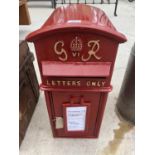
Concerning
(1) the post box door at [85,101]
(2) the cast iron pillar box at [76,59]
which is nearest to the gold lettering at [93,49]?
(2) the cast iron pillar box at [76,59]

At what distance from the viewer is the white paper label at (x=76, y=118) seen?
1201mm

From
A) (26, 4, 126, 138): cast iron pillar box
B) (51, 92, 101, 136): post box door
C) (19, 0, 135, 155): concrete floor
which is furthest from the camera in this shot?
(19, 0, 135, 155): concrete floor

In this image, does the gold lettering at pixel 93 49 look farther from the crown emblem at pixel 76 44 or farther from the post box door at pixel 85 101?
the post box door at pixel 85 101

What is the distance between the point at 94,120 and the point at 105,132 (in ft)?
0.84

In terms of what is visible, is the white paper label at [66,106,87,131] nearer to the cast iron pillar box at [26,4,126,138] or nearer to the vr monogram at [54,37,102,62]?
the cast iron pillar box at [26,4,126,138]

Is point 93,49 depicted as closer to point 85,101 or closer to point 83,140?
point 85,101

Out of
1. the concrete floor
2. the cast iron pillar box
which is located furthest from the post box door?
the concrete floor

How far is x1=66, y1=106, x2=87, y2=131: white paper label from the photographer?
1201 millimetres

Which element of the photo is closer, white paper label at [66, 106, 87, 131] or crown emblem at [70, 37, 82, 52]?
crown emblem at [70, 37, 82, 52]

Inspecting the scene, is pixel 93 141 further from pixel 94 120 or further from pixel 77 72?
pixel 77 72

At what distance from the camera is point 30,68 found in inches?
60.7

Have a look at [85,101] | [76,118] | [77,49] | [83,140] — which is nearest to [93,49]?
[77,49]

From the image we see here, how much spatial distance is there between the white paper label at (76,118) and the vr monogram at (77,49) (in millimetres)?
377

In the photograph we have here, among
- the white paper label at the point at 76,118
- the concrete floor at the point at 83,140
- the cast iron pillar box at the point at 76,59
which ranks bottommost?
the concrete floor at the point at 83,140
